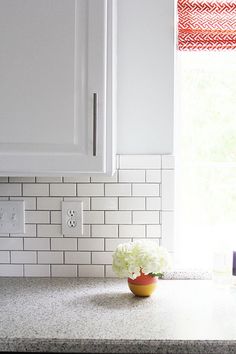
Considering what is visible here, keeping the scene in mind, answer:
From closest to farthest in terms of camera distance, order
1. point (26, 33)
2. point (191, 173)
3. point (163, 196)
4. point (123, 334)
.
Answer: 1. point (123, 334)
2. point (26, 33)
3. point (163, 196)
4. point (191, 173)

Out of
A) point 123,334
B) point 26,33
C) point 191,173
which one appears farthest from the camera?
point 191,173

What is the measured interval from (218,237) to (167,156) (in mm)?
436

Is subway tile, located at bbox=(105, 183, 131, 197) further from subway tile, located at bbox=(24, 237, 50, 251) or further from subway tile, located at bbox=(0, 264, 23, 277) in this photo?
subway tile, located at bbox=(0, 264, 23, 277)

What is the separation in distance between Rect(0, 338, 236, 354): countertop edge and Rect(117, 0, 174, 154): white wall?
0.89m

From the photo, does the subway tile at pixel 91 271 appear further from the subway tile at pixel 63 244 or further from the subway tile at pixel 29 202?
the subway tile at pixel 29 202

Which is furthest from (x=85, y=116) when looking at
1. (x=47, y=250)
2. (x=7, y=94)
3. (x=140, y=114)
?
(x=47, y=250)

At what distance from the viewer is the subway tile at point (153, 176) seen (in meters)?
2.21

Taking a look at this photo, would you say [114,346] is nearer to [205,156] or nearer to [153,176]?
[153,176]

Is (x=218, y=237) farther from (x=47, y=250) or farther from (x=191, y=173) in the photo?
(x=47, y=250)

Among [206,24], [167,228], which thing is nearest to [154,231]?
[167,228]

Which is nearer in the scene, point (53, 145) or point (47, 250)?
point (53, 145)

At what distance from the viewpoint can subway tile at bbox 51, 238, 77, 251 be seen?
2.22m

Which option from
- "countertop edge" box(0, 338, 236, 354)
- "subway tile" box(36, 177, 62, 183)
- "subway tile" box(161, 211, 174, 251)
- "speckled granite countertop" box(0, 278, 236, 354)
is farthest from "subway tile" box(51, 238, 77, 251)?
"countertop edge" box(0, 338, 236, 354)

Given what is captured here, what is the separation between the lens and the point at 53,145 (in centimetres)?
184
